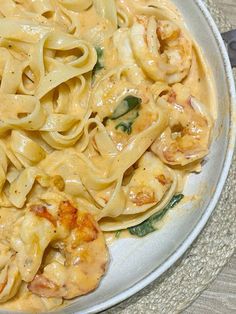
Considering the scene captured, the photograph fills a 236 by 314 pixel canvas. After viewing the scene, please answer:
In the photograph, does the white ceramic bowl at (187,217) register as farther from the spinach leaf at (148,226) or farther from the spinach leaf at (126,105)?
the spinach leaf at (126,105)

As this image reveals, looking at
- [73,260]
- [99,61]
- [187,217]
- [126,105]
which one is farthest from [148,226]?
[99,61]

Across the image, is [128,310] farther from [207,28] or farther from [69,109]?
[207,28]

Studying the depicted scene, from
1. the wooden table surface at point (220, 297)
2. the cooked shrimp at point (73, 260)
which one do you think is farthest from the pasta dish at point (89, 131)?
the wooden table surface at point (220, 297)

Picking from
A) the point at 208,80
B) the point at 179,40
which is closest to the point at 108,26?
the point at 179,40

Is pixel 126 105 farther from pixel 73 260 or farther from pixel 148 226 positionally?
pixel 73 260

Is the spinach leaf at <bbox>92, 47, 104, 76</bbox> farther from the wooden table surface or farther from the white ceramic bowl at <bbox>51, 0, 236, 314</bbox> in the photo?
the wooden table surface

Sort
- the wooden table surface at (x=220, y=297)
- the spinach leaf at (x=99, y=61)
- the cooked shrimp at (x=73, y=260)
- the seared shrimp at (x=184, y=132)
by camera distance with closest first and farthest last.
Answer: the cooked shrimp at (x=73, y=260) < the seared shrimp at (x=184, y=132) < the spinach leaf at (x=99, y=61) < the wooden table surface at (x=220, y=297)
